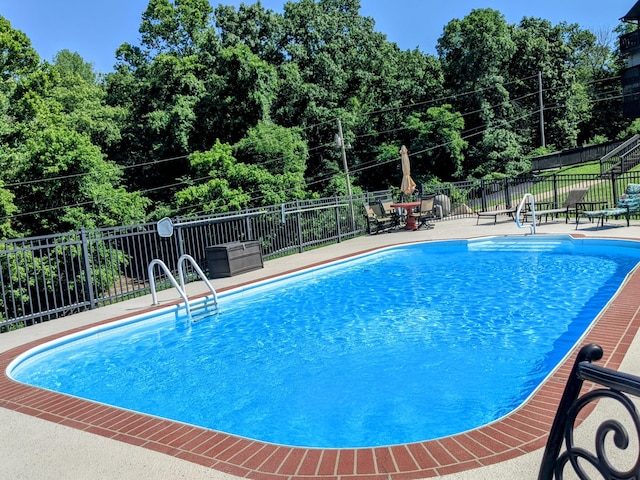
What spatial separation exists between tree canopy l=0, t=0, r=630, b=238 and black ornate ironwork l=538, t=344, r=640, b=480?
20.0 metres

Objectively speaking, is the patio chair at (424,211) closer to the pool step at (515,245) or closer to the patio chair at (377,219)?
the patio chair at (377,219)

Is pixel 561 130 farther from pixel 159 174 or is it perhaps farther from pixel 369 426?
pixel 369 426

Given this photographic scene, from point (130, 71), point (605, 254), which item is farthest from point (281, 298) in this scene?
point (130, 71)

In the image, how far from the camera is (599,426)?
182 cm

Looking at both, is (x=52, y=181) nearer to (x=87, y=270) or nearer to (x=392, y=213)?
(x=87, y=270)

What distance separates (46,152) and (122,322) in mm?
13341

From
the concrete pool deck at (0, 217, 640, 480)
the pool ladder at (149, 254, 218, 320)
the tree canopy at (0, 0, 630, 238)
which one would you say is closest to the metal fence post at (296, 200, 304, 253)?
the pool ladder at (149, 254, 218, 320)

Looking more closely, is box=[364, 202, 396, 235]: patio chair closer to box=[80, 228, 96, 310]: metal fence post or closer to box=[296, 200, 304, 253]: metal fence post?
box=[296, 200, 304, 253]: metal fence post

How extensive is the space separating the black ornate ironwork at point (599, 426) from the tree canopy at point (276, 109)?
65.7 feet

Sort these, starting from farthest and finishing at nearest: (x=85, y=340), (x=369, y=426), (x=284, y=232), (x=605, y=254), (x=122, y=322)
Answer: (x=284, y=232)
(x=605, y=254)
(x=122, y=322)
(x=85, y=340)
(x=369, y=426)

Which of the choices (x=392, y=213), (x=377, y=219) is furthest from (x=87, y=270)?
(x=392, y=213)

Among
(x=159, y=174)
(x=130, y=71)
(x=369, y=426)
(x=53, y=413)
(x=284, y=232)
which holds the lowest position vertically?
(x=369, y=426)

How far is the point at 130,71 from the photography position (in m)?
38.1

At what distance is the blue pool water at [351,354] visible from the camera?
4.62m
